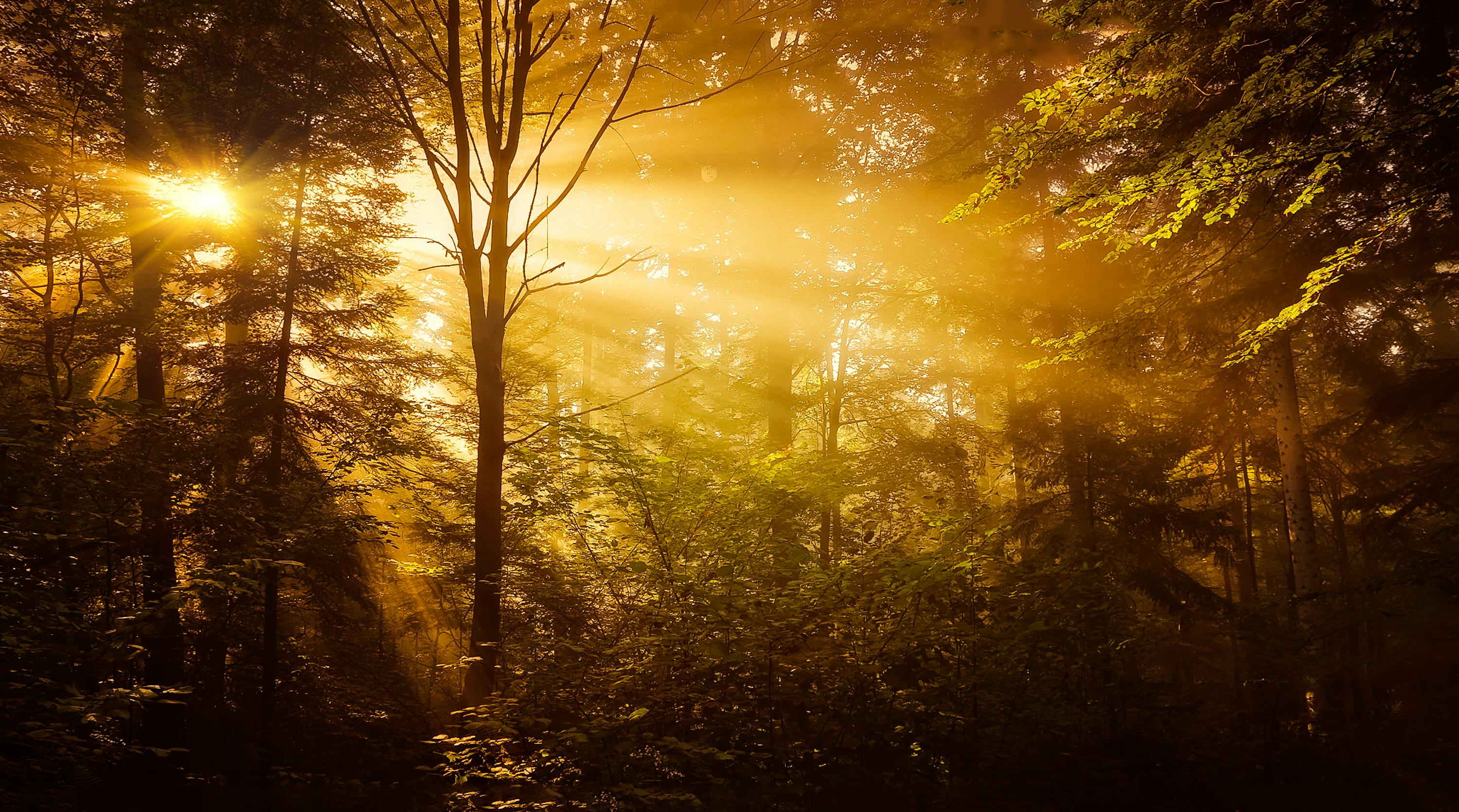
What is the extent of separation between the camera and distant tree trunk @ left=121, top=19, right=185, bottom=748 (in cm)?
A: 778

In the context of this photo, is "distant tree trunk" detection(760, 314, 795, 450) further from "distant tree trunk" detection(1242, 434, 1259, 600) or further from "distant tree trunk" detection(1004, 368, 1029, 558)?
"distant tree trunk" detection(1242, 434, 1259, 600)

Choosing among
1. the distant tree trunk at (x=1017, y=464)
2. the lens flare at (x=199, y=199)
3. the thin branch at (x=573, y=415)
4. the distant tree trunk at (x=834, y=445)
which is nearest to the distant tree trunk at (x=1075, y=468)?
the distant tree trunk at (x=1017, y=464)

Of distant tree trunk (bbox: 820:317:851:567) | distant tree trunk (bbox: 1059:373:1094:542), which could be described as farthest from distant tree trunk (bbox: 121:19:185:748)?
distant tree trunk (bbox: 1059:373:1094:542)

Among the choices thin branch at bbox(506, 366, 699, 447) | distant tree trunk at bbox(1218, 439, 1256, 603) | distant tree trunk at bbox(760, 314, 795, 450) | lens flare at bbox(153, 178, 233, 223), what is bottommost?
distant tree trunk at bbox(1218, 439, 1256, 603)

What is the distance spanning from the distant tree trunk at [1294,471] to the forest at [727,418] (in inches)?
3.5

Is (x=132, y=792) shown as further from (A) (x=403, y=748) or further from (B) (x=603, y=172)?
(B) (x=603, y=172)

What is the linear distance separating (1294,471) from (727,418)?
1146cm

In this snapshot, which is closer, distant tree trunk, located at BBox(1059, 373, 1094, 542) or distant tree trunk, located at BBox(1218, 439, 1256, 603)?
distant tree trunk, located at BBox(1059, 373, 1094, 542)

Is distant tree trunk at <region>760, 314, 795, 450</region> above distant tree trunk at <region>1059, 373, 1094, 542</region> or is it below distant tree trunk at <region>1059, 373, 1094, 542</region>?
above

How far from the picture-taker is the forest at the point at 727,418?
6.09m

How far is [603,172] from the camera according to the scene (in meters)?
17.0

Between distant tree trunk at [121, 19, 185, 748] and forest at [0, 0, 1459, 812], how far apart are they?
2.9 inches

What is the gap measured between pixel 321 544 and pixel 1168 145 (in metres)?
11.9

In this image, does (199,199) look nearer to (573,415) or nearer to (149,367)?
(149,367)
